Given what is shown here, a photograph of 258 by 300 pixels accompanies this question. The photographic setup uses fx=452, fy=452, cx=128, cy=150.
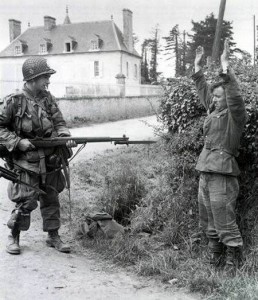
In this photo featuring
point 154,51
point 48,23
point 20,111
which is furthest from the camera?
point 154,51

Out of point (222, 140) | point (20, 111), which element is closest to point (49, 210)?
point (20, 111)

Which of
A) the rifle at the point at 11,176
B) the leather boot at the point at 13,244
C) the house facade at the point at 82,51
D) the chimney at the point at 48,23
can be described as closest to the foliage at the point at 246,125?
the rifle at the point at 11,176

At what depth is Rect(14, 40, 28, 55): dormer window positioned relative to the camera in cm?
5200

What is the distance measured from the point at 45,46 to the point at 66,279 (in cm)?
4829

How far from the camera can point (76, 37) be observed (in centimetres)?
4984

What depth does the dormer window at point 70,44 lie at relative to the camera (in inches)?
1933

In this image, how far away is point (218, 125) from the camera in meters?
4.67

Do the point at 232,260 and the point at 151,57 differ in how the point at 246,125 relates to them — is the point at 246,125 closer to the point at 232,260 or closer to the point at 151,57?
the point at 232,260

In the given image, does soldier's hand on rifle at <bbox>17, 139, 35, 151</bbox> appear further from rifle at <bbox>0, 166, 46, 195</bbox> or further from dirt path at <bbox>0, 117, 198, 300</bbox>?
dirt path at <bbox>0, 117, 198, 300</bbox>

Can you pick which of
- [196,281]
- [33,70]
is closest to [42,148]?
[33,70]

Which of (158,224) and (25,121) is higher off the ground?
(25,121)

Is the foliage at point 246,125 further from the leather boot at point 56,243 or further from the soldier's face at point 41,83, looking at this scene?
the leather boot at point 56,243

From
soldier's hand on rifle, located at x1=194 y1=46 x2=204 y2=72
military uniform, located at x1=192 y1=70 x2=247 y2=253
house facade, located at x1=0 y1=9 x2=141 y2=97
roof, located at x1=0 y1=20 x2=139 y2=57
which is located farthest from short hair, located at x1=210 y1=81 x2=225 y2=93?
roof, located at x1=0 y1=20 x2=139 y2=57

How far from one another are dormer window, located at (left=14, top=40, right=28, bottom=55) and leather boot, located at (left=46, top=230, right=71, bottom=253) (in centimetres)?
4917
